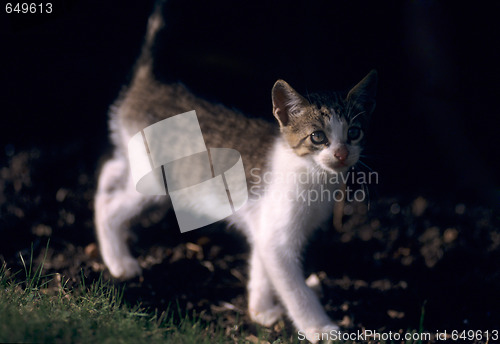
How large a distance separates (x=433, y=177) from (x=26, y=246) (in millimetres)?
2405

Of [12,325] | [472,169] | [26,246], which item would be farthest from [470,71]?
[26,246]

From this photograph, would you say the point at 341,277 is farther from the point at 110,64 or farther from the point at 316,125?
the point at 110,64

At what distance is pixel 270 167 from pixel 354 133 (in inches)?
17.6

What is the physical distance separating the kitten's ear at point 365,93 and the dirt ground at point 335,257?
0.97m

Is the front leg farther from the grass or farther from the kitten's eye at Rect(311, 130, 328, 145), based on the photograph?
the kitten's eye at Rect(311, 130, 328, 145)

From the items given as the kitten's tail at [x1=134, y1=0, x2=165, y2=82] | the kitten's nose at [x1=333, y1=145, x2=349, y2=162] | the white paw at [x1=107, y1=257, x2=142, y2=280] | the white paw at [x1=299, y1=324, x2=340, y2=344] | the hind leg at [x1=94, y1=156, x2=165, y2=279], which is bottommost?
the white paw at [x1=299, y1=324, x2=340, y2=344]

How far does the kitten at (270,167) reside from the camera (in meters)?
1.75

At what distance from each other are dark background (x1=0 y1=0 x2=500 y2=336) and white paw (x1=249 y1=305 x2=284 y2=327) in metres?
0.12

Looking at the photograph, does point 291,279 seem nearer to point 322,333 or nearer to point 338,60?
point 322,333

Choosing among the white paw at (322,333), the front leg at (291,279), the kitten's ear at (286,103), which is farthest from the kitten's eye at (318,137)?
the white paw at (322,333)

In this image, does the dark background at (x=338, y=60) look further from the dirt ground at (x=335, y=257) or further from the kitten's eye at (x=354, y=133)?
the kitten's eye at (x=354, y=133)

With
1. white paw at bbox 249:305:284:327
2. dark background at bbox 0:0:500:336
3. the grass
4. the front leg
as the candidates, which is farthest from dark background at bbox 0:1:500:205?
the grass

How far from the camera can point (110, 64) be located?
2.77 metres

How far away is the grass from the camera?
4.84 feet
